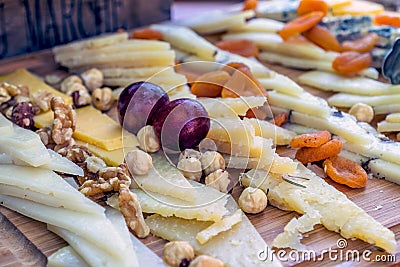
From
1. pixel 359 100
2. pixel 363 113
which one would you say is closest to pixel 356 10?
pixel 359 100

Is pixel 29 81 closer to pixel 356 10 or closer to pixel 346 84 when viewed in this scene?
pixel 346 84

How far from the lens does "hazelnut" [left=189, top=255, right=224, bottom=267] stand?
68.6 inches

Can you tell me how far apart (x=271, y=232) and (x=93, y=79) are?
1.19m

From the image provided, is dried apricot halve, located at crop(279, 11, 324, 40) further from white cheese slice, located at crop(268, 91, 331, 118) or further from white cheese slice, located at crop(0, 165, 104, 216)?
white cheese slice, located at crop(0, 165, 104, 216)

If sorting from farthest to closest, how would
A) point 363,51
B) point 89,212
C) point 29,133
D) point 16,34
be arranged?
1. point 16,34
2. point 363,51
3. point 29,133
4. point 89,212

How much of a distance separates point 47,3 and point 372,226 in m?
1.98

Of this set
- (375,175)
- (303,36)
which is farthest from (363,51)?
(375,175)

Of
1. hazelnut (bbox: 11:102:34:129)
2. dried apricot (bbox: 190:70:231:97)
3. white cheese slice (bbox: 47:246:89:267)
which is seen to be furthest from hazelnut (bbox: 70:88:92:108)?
white cheese slice (bbox: 47:246:89:267)

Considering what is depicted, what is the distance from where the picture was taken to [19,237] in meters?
1.97

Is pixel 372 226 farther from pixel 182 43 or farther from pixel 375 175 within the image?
pixel 182 43

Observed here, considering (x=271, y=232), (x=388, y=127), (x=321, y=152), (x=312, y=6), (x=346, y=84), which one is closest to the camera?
(x=271, y=232)

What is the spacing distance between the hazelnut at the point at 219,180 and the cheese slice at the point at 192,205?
0.03m

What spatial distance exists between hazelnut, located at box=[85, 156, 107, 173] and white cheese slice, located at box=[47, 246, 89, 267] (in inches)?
15.7

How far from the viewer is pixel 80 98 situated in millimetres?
2693
